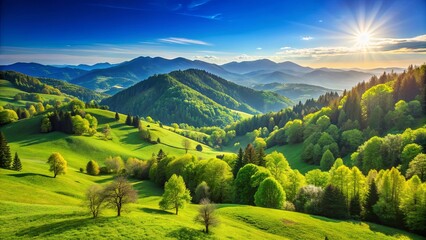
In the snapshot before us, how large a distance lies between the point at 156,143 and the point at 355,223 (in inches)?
5641

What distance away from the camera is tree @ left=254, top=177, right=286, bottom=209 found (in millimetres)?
70125

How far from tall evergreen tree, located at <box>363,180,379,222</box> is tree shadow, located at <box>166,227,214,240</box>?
44.2 meters

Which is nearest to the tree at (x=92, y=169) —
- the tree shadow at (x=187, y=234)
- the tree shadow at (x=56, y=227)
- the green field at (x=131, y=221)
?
the green field at (x=131, y=221)

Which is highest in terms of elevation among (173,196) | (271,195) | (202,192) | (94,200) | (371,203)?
(94,200)

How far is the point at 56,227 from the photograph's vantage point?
1468 inches

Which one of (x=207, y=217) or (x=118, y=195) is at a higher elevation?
(x=118, y=195)

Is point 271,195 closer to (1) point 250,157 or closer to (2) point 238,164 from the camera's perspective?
(1) point 250,157

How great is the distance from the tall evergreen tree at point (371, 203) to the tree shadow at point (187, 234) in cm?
4420

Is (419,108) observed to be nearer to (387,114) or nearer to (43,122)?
(387,114)

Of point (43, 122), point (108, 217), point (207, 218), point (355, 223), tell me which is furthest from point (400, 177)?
point (43, 122)

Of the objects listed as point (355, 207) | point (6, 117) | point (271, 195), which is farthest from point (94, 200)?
point (6, 117)

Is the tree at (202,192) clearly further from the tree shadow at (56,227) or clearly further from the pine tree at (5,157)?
the pine tree at (5,157)

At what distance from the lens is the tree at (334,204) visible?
6569 cm

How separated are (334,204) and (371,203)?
9367mm
